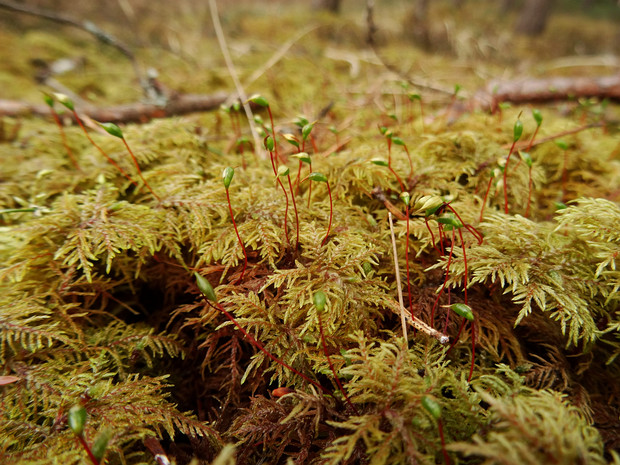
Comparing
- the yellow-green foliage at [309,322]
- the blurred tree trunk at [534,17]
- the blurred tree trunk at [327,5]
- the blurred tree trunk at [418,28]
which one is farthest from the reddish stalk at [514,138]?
the blurred tree trunk at [534,17]

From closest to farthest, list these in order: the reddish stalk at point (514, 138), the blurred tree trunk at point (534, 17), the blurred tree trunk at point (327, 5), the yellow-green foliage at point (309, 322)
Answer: the yellow-green foliage at point (309, 322)
the reddish stalk at point (514, 138)
the blurred tree trunk at point (327, 5)
the blurred tree trunk at point (534, 17)

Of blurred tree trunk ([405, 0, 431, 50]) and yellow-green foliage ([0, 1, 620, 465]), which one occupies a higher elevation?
blurred tree trunk ([405, 0, 431, 50])

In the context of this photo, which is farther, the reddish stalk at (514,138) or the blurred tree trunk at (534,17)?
the blurred tree trunk at (534,17)

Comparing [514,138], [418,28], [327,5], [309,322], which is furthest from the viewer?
[327,5]

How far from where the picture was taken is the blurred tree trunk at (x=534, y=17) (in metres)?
9.75

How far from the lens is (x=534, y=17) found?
9.88m

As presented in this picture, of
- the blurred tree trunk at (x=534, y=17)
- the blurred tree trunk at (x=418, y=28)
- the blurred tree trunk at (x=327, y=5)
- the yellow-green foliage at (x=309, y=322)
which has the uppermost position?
the blurred tree trunk at (x=327, y=5)

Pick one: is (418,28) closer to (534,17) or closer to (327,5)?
(327,5)

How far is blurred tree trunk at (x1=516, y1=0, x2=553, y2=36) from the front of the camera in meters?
9.75

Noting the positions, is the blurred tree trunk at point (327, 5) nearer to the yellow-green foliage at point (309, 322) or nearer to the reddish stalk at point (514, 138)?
the yellow-green foliage at point (309, 322)

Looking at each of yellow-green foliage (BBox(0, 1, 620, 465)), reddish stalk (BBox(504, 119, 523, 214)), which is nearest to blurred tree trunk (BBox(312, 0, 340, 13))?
yellow-green foliage (BBox(0, 1, 620, 465))

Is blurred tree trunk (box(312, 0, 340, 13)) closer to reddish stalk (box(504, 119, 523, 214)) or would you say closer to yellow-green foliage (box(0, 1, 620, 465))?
yellow-green foliage (box(0, 1, 620, 465))

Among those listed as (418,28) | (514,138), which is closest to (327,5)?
(418,28)

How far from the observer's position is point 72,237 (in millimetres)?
1277
